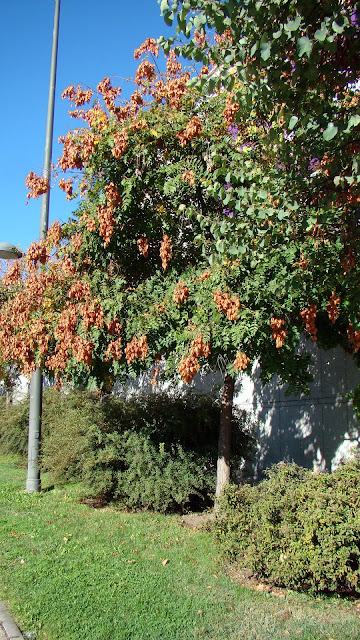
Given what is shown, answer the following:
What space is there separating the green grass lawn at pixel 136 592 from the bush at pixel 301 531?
0.25 meters

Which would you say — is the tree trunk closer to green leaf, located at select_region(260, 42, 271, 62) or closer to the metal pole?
the metal pole

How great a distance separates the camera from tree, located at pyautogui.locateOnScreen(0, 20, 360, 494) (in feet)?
19.0

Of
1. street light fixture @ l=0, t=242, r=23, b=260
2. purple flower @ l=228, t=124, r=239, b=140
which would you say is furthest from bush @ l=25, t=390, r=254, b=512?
purple flower @ l=228, t=124, r=239, b=140

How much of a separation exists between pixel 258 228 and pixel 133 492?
4887mm

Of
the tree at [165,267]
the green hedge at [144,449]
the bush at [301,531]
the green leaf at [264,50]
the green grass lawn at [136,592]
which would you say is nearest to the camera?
the green leaf at [264,50]

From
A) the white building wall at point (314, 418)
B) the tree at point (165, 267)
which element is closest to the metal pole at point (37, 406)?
the tree at point (165, 267)

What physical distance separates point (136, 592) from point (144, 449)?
3385 millimetres

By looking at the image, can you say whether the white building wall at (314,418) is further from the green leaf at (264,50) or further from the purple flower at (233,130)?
the green leaf at (264,50)

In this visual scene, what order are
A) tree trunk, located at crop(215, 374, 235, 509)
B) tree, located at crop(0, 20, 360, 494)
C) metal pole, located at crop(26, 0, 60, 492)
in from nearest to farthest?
1. tree, located at crop(0, 20, 360, 494)
2. tree trunk, located at crop(215, 374, 235, 509)
3. metal pole, located at crop(26, 0, 60, 492)

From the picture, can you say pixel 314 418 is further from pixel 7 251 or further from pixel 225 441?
pixel 7 251

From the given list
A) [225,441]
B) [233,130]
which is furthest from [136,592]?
[233,130]

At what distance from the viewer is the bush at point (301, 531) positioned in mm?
4738

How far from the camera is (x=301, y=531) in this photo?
5016 mm

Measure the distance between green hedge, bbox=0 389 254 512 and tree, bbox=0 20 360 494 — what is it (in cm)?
76
